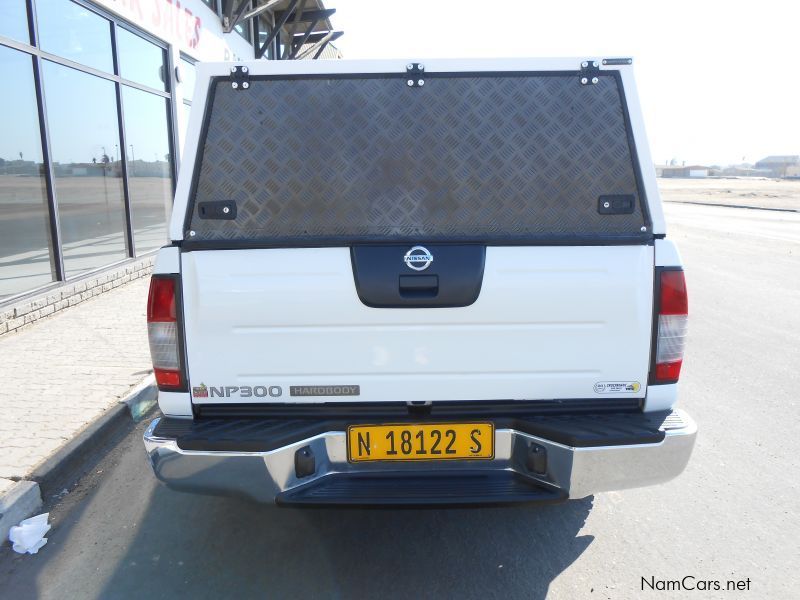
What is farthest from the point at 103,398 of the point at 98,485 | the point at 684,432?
the point at 684,432

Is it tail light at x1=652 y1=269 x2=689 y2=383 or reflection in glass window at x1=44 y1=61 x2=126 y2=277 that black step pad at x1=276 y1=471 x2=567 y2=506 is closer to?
tail light at x1=652 y1=269 x2=689 y2=383

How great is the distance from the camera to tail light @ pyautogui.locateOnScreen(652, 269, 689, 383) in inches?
102

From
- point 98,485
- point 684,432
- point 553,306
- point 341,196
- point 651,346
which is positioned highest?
point 341,196

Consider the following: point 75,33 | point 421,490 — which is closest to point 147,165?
point 75,33

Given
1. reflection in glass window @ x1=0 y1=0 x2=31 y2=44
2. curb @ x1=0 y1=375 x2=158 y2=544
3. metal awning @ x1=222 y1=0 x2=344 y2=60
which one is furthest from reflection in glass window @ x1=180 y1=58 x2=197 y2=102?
curb @ x1=0 y1=375 x2=158 y2=544

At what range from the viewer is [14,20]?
22.4 feet

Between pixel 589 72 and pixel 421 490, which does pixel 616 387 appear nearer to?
pixel 421 490

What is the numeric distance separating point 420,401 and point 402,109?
1222 millimetres

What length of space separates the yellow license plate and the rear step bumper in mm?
35

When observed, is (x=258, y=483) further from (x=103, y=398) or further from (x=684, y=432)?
(x=103, y=398)

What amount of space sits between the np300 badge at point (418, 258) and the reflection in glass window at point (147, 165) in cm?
856

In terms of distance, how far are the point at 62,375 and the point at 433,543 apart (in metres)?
3.64

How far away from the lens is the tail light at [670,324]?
102 inches

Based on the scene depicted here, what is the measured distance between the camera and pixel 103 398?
4.73 m
